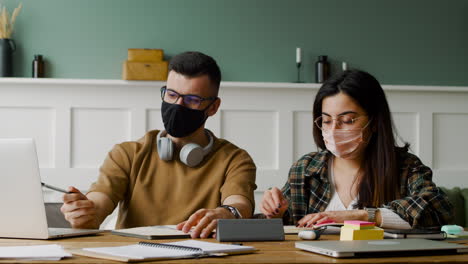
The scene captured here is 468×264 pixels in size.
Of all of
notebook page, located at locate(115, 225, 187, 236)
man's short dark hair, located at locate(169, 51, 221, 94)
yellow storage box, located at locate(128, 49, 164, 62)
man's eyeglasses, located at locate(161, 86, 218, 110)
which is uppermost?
yellow storage box, located at locate(128, 49, 164, 62)

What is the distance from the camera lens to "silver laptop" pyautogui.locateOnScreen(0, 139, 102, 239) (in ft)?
5.37

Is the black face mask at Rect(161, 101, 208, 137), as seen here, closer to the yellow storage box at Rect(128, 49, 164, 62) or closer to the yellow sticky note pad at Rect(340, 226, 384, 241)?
the yellow sticky note pad at Rect(340, 226, 384, 241)

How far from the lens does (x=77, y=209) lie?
2.00 m

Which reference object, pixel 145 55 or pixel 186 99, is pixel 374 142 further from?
pixel 145 55

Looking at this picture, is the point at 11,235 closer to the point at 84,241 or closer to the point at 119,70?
the point at 84,241

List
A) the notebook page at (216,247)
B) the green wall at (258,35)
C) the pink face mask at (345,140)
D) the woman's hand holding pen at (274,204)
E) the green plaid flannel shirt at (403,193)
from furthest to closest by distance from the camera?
the green wall at (258,35)
the pink face mask at (345,140)
the green plaid flannel shirt at (403,193)
the woman's hand holding pen at (274,204)
the notebook page at (216,247)

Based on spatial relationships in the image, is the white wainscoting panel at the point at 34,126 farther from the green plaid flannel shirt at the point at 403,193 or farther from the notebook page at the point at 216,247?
the notebook page at the point at 216,247

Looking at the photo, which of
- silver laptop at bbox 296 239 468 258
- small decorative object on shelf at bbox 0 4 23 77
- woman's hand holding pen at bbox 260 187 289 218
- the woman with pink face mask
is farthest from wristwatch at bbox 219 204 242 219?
small decorative object on shelf at bbox 0 4 23 77

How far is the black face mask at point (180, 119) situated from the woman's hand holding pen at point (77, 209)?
482 mm

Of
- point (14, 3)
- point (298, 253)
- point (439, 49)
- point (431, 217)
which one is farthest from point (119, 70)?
point (298, 253)

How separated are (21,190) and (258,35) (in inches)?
119

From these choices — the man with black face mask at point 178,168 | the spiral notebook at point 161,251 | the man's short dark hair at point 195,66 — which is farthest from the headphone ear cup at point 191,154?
the spiral notebook at point 161,251

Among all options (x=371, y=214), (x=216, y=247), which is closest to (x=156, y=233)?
(x=216, y=247)

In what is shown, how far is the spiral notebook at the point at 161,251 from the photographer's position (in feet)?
4.30
